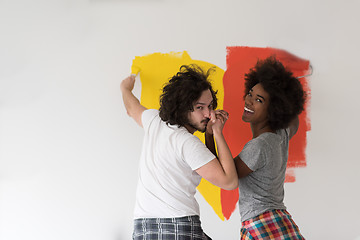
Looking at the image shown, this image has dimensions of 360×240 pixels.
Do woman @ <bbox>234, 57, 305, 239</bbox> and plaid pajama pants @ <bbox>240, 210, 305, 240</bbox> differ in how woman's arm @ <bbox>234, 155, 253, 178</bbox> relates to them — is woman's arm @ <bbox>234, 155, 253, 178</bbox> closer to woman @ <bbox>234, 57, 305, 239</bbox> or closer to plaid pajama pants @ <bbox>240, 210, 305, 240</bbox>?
woman @ <bbox>234, 57, 305, 239</bbox>

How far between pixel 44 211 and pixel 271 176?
106 centimetres

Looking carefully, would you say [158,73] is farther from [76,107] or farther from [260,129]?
[260,129]

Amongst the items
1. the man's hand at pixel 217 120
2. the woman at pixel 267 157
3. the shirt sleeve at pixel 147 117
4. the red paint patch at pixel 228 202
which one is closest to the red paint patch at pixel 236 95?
the red paint patch at pixel 228 202

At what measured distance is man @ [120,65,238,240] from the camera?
123 cm

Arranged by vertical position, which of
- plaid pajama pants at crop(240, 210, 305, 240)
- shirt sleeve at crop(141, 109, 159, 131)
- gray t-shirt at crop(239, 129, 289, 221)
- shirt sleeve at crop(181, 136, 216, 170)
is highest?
shirt sleeve at crop(141, 109, 159, 131)

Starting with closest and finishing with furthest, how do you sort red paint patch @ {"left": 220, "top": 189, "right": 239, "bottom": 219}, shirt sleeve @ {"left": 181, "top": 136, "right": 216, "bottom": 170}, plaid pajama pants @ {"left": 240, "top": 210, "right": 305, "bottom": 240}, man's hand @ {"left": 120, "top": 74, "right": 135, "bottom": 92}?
shirt sleeve @ {"left": 181, "top": 136, "right": 216, "bottom": 170} → plaid pajama pants @ {"left": 240, "top": 210, "right": 305, "bottom": 240} → man's hand @ {"left": 120, "top": 74, "right": 135, "bottom": 92} → red paint patch @ {"left": 220, "top": 189, "right": 239, "bottom": 219}

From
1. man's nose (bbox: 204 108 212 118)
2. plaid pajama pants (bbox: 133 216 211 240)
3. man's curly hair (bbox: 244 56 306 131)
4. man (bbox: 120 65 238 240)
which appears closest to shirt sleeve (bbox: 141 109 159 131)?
man (bbox: 120 65 238 240)

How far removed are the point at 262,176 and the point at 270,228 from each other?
0.20 meters

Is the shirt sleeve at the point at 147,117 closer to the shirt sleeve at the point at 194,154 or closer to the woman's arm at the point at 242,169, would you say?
the shirt sleeve at the point at 194,154

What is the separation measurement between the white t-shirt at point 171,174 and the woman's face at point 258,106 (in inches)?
13.5

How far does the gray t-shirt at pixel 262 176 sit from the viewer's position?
1325 millimetres

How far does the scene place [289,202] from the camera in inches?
70.7

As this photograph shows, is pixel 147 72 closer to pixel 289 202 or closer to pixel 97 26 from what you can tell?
pixel 97 26

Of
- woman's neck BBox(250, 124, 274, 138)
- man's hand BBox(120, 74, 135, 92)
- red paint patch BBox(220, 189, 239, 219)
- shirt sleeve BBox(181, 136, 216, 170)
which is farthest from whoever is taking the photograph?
red paint patch BBox(220, 189, 239, 219)
